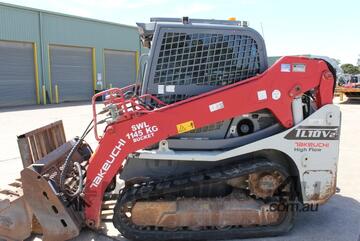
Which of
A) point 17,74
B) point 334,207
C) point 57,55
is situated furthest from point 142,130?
point 57,55

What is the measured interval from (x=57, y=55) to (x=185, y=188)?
71.8 ft

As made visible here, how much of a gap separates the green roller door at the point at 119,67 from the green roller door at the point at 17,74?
20.0 ft

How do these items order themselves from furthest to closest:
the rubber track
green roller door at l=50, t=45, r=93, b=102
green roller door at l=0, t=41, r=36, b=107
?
green roller door at l=50, t=45, r=93, b=102
green roller door at l=0, t=41, r=36, b=107
the rubber track

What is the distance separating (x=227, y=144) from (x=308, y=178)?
0.90 metres

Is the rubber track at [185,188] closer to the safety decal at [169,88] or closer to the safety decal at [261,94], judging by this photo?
the safety decal at [261,94]

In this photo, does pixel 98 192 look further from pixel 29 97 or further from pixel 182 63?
pixel 29 97

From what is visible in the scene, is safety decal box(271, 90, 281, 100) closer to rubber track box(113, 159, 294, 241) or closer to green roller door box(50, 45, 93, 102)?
rubber track box(113, 159, 294, 241)

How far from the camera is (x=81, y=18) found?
2459 cm

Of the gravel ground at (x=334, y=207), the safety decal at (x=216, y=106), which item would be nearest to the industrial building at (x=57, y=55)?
the gravel ground at (x=334, y=207)

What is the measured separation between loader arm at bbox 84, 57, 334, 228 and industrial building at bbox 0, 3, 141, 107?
62.6 feet

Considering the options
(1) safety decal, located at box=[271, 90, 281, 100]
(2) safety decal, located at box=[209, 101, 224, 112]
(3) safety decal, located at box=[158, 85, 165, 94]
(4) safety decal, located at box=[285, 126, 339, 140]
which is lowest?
(4) safety decal, located at box=[285, 126, 339, 140]

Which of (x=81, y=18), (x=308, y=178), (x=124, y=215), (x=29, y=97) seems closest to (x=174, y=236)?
(x=124, y=215)

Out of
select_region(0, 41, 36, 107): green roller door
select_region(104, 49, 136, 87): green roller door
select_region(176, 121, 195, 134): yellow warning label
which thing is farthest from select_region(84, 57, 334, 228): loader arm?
select_region(104, 49, 136, 87): green roller door

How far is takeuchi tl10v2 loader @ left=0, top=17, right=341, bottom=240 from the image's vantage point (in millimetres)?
3756
